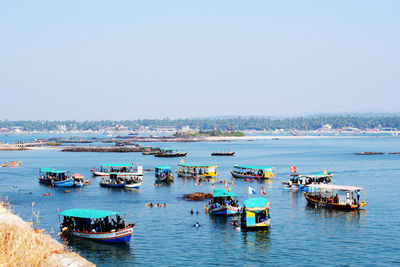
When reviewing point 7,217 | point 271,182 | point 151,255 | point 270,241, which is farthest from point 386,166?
point 7,217

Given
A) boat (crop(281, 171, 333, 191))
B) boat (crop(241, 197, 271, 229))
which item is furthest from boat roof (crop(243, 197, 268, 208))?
boat (crop(281, 171, 333, 191))

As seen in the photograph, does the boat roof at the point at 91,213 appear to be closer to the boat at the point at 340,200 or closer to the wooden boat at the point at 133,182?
the boat at the point at 340,200

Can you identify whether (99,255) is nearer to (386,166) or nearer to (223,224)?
(223,224)

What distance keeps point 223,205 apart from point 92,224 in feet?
56.0

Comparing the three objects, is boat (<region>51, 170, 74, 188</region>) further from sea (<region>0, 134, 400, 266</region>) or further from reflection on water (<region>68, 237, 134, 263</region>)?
reflection on water (<region>68, 237, 134, 263</region>)

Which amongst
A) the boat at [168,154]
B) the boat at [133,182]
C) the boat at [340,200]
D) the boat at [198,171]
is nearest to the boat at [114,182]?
the boat at [133,182]

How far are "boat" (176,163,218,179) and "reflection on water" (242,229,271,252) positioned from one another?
159 feet

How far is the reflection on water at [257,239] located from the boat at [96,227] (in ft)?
36.9

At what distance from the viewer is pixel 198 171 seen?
102188 millimetres

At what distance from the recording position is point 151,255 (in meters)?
41.8

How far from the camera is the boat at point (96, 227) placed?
44.4m

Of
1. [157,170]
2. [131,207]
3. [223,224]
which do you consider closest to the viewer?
[223,224]

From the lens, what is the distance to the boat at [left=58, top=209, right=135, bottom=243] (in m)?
44.4

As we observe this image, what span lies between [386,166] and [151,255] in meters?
93.7
